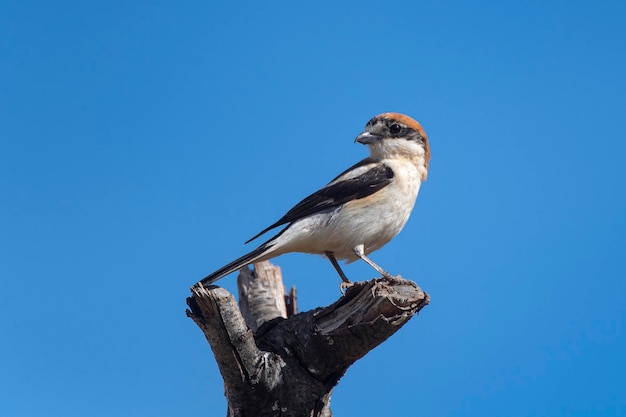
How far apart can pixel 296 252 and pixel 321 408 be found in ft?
5.83

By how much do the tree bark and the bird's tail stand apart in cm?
39

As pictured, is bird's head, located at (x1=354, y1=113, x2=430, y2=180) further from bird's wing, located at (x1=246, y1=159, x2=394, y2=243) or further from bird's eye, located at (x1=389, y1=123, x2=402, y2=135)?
bird's wing, located at (x1=246, y1=159, x2=394, y2=243)

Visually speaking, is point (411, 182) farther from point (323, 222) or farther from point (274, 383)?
point (274, 383)

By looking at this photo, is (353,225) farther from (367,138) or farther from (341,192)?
(367,138)

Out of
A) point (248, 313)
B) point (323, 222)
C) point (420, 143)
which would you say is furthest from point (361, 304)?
point (248, 313)

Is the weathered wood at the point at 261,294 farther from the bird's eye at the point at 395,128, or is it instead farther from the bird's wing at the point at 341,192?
the bird's eye at the point at 395,128

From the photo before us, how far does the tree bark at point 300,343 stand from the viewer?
18.1 ft

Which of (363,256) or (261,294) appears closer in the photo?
(363,256)

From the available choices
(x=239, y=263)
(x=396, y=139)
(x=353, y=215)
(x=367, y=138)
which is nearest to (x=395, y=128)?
(x=396, y=139)

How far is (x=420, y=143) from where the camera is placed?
778 cm

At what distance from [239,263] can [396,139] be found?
8.02 feet

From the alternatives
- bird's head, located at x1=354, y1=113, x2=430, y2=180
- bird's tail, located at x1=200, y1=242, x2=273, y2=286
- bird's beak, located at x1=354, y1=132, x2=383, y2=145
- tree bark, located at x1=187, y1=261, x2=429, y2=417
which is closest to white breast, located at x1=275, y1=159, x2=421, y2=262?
bird's tail, located at x1=200, y1=242, x2=273, y2=286

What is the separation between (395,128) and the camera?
774 cm

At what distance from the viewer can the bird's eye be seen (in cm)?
773
